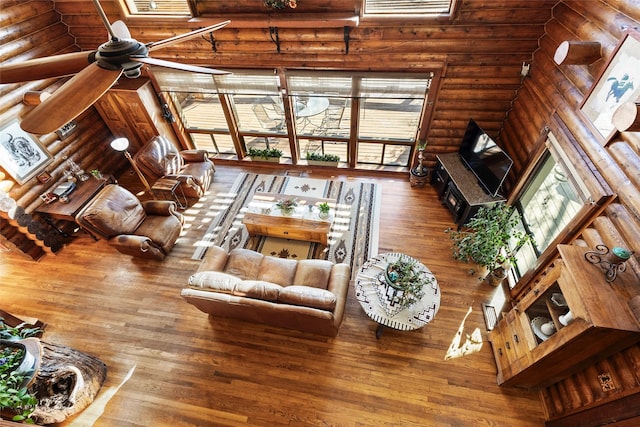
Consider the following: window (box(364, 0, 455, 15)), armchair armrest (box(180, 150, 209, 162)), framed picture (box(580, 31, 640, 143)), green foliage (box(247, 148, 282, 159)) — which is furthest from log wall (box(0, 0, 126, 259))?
framed picture (box(580, 31, 640, 143))

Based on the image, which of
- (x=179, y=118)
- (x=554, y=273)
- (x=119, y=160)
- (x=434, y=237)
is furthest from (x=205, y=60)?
(x=554, y=273)

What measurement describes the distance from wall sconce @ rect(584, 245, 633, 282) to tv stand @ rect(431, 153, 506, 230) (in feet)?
6.69

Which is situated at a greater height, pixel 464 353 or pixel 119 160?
pixel 119 160

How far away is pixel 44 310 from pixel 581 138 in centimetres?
714

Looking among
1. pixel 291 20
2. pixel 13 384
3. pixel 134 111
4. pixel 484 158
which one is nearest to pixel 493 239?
pixel 484 158

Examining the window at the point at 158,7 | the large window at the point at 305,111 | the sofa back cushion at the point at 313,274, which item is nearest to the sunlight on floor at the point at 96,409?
the sofa back cushion at the point at 313,274

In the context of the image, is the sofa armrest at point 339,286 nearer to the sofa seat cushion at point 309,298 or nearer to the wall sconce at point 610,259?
the sofa seat cushion at point 309,298

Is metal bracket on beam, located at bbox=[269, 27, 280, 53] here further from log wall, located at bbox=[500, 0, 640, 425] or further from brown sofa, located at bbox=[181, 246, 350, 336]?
log wall, located at bbox=[500, 0, 640, 425]

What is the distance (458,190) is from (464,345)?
7.60 feet

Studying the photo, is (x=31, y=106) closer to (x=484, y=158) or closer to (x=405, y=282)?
(x=405, y=282)

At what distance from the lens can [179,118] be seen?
6113 mm

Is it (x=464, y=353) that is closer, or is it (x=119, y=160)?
(x=464, y=353)

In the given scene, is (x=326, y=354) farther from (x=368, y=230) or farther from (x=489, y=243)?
(x=489, y=243)

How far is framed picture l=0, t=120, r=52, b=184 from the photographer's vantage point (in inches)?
170
